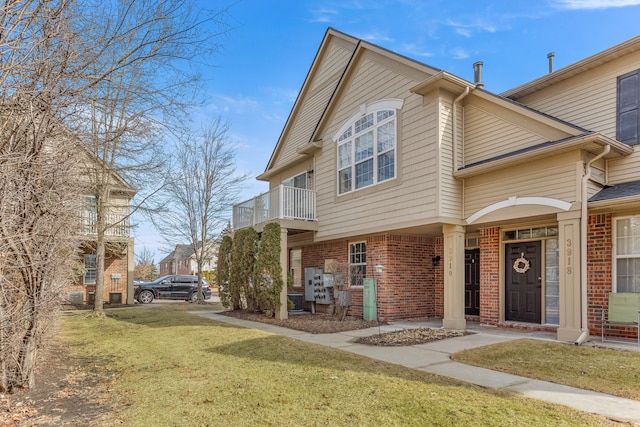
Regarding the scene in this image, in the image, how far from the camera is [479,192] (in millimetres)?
9547

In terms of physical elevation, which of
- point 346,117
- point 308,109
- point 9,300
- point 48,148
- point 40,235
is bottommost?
point 9,300

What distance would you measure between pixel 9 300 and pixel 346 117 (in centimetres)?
986

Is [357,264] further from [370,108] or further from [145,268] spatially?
[145,268]

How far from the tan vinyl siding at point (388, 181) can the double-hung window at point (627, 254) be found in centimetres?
360

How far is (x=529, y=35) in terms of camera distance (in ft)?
43.5

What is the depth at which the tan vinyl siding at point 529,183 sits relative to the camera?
7.93 m

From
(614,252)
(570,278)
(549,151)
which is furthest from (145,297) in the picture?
(614,252)

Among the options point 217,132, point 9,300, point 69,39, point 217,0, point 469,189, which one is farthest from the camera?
point 217,132

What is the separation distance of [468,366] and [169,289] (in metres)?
21.0

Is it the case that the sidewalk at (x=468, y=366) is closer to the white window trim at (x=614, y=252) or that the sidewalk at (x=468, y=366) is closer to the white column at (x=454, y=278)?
the white column at (x=454, y=278)

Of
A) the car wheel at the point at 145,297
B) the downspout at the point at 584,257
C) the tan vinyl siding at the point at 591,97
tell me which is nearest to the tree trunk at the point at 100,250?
the car wheel at the point at 145,297

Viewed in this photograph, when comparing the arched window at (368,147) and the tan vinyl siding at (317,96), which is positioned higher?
the tan vinyl siding at (317,96)

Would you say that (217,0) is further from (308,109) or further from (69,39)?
(308,109)

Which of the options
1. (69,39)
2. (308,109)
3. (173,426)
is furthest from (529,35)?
(173,426)
